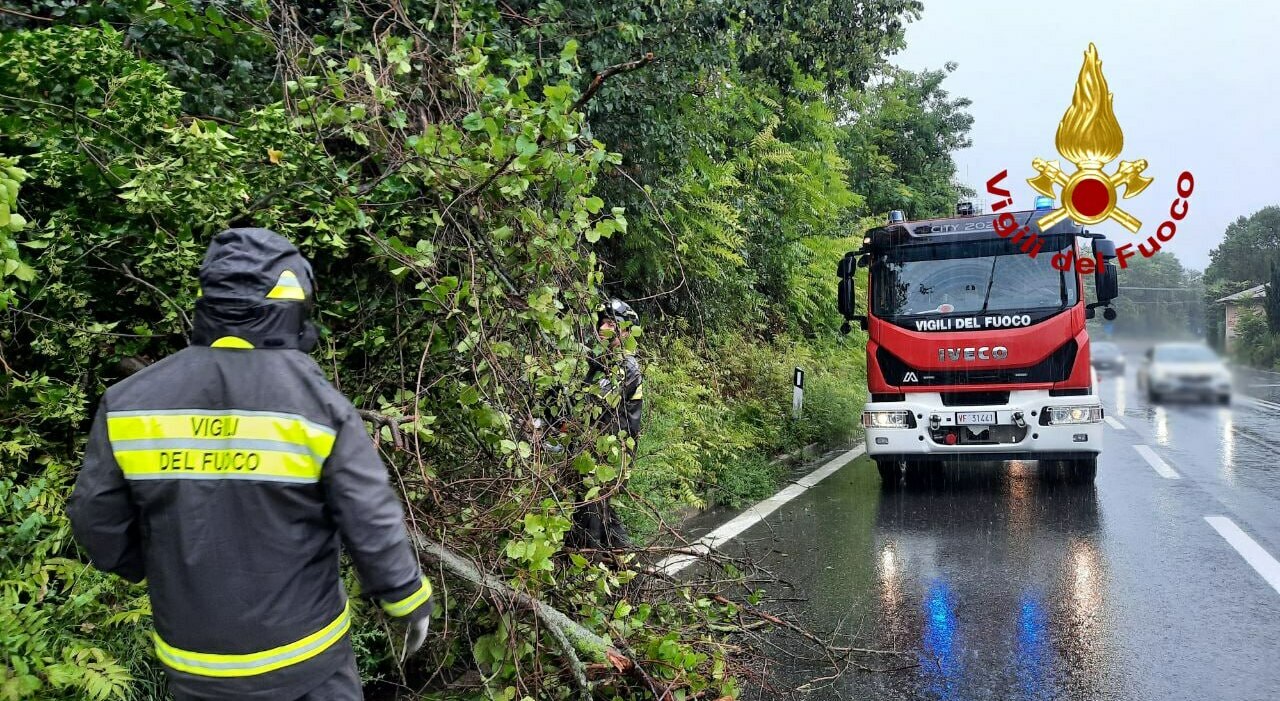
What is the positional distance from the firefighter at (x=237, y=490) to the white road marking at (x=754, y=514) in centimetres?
227

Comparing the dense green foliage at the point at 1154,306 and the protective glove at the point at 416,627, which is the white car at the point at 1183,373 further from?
the protective glove at the point at 416,627

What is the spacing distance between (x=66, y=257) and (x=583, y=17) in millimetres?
4460

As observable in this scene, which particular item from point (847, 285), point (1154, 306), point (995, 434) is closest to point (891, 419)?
point (995, 434)

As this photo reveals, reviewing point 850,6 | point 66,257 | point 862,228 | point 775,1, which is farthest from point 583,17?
point 862,228

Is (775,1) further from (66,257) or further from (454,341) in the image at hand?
(66,257)

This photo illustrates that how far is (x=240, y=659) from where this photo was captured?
6.88 feet

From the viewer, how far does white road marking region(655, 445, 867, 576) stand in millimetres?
5555

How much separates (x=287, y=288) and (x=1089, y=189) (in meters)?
9.57

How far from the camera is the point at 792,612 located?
16.9ft

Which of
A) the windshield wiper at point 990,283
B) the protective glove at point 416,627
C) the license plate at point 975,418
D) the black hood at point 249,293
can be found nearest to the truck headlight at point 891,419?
the license plate at point 975,418

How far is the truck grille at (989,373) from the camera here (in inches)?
324

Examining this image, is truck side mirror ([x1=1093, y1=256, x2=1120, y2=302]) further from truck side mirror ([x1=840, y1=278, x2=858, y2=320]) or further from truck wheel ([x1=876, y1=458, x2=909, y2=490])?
truck wheel ([x1=876, y1=458, x2=909, y2=490])

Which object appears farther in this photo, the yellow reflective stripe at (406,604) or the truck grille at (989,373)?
the truck grille at (989,373)

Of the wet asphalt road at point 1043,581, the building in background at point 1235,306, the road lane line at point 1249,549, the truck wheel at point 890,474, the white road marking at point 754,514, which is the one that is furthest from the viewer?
the truck wheel at point 890,474
